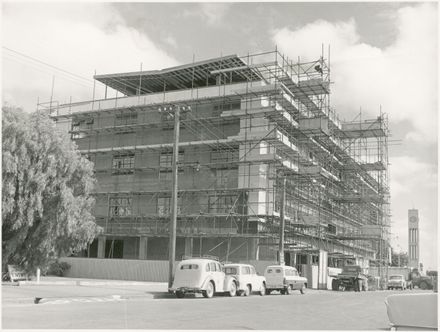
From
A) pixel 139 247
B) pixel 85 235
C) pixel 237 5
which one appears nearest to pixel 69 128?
pixel 139 247

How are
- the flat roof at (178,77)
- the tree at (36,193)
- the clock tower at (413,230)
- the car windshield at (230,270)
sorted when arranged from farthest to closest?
the flat roof at (178,77) → the car windshield at (230,270) → the tree at (36,193) → the clock tower at (413,230)

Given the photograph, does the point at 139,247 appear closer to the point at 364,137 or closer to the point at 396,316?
the point at 364,137

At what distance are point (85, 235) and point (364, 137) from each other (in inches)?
1367

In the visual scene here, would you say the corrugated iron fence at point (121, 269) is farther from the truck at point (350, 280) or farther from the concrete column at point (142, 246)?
the truck at point (350, 280)

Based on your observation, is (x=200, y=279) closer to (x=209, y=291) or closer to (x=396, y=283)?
(x=209, y=291)

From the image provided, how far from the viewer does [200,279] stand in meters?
24.5

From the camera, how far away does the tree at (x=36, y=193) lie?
1959 centimetres

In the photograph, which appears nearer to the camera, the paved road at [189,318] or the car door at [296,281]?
the paved road at [189,318]

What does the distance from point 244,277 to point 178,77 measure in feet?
83.9

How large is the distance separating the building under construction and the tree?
769 inches

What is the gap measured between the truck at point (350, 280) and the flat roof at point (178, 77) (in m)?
16.1

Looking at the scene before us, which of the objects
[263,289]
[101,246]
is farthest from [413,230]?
[101,246]

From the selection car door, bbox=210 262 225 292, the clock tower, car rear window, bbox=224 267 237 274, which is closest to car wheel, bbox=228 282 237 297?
car door, bbox=210 262 225 292

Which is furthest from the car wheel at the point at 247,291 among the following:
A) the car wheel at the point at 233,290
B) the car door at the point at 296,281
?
the car door at the point at 296,281
